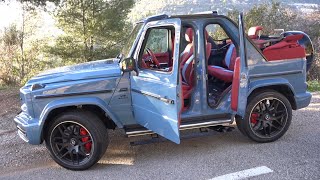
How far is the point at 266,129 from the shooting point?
5441 millimetres

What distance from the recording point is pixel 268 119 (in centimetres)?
544

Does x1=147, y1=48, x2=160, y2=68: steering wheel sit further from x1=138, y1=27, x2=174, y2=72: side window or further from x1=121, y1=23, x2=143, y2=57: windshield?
x1=121, y1=23, x2=143, y2=57: windshield

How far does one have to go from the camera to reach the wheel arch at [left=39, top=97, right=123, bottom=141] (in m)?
4.61

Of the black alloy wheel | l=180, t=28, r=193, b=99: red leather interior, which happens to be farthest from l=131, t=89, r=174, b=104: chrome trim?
the black alloy wheel

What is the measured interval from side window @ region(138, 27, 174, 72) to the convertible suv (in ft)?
0.07

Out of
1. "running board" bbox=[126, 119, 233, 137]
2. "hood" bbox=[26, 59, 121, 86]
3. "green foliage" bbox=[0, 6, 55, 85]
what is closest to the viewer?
"hood" bbox=[26, 59, 121, 86]

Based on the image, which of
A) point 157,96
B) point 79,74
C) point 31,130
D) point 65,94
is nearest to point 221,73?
point 157,96

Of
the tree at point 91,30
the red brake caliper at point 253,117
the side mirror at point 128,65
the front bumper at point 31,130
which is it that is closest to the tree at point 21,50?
the tree at point 91,30

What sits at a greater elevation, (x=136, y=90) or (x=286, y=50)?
(x=286, y=50)

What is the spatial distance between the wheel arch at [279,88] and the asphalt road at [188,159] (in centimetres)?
65

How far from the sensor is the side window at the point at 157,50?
495 centimetres

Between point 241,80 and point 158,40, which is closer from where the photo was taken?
point 241,80

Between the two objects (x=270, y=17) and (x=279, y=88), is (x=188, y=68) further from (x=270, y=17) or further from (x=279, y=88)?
(x=270, y=17)

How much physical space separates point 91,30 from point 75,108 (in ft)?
42.0
